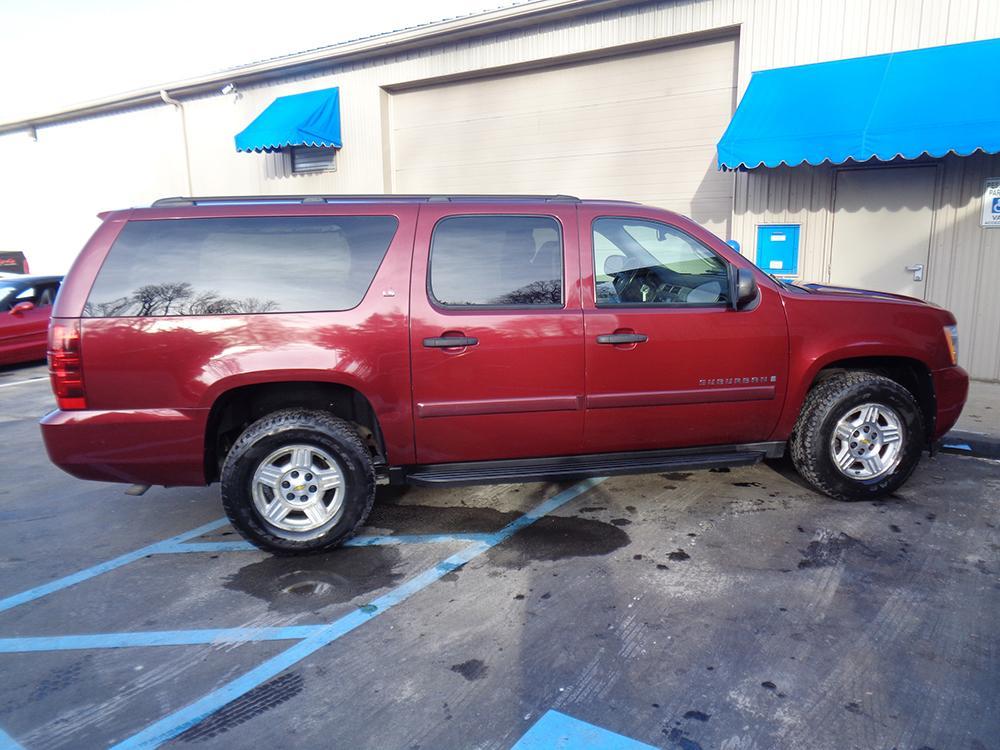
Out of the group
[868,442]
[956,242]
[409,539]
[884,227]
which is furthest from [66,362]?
[956,242]

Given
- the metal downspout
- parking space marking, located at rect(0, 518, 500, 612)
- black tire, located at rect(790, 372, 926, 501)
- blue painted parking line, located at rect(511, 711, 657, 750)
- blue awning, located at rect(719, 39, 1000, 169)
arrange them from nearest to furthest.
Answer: blue painted parking line, located at rect(511, 711, 657, 750)
parking space marking, located at rect(0, 518, 500, 612)
black tire, located at rect(790, 372, 926, 501)
blue awning, located at rect(719, 39, 1000, 169)
the metal downspout

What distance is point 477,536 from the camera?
4.18 m

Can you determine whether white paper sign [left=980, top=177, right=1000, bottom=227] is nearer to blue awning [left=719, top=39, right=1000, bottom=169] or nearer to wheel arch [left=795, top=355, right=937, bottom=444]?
blue awning [left=719, top=39, right=1000, bottom=169]

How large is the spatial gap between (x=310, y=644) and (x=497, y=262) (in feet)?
7.32

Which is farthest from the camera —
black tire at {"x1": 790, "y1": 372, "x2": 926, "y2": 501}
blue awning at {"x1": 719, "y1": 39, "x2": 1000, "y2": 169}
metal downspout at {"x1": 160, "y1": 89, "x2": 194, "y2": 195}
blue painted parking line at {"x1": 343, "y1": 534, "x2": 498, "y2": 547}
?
metal downspout at {"x1": 160, "y1": 89, "x2": 194, "y2": 195}

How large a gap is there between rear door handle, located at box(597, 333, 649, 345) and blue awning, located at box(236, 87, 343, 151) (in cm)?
Answer: 996

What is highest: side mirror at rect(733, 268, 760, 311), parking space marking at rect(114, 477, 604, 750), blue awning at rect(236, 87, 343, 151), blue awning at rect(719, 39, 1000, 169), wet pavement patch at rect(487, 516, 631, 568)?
blue awning at rect(236, 87, 343, 151)

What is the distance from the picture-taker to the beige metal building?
8195 millimetres

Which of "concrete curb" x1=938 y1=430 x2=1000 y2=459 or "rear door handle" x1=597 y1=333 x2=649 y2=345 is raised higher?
"rear door handle" x1=597 y1=333 x2=649 y2=345

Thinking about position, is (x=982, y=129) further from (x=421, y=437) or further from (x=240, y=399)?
(x=240, y=399)

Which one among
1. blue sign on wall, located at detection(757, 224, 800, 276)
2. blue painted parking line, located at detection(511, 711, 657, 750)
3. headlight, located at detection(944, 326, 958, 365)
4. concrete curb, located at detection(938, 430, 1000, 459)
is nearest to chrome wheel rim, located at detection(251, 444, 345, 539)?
blue painted parking line, located at detection(511, 711, 657, 750)

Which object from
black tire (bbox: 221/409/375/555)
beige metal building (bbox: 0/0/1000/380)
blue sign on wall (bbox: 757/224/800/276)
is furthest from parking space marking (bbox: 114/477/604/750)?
beige metal building (bbox: 0/0/1000/380)

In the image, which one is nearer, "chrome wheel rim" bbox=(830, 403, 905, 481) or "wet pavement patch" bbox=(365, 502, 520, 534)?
"wet pavement patch" bbox=(365, 502, 520, 534)

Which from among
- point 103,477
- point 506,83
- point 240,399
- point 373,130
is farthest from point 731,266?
point 373,130
